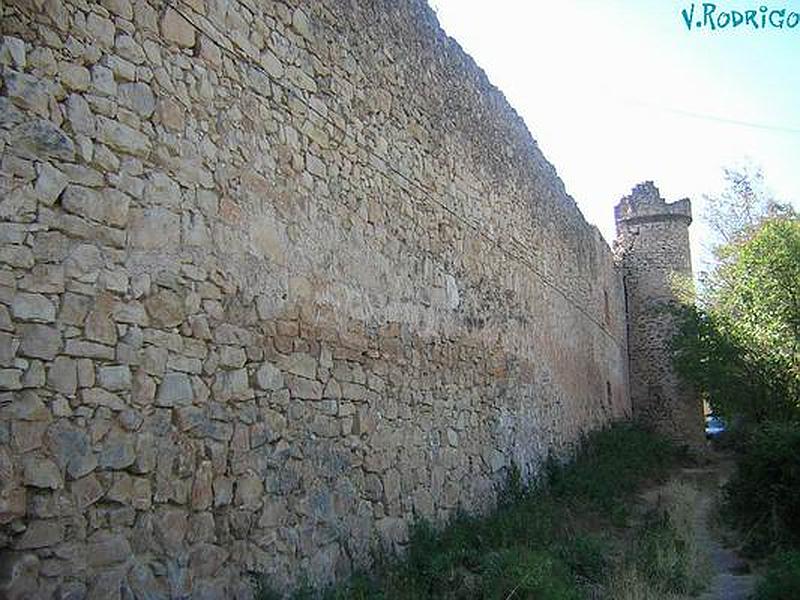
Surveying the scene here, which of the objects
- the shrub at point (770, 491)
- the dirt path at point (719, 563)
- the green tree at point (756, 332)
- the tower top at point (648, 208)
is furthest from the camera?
the tower top at point (648, 208)

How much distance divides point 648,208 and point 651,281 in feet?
7.25

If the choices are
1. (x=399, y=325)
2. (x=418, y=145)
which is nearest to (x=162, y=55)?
(x=399, y=325)

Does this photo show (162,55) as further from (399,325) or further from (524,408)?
(524,408)

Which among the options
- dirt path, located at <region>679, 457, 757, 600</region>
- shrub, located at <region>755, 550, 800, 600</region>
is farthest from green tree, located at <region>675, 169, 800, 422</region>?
shrub, located at <region>755, 550, 800, 600</region>

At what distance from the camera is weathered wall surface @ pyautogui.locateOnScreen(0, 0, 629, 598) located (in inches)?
141

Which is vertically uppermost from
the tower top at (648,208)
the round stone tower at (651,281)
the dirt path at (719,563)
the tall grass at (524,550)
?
the tower top at (648,208)

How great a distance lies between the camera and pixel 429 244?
7.86m

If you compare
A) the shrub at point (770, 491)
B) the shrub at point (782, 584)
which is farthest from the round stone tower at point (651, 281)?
the shrub at point (782, 584)

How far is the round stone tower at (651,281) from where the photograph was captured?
23562 mm

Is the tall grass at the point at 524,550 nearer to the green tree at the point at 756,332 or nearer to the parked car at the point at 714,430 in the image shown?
the green tree at the point at 756,332

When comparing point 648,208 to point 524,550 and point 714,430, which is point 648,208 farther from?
point 524,550

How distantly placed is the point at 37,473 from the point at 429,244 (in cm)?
497

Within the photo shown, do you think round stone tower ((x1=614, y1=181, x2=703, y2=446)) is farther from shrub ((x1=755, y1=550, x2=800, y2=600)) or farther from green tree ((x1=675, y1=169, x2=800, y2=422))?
shrub ((x1=755, y1=550, x2=800, y2=600))

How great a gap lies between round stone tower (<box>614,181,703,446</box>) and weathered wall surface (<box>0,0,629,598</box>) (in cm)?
1615
